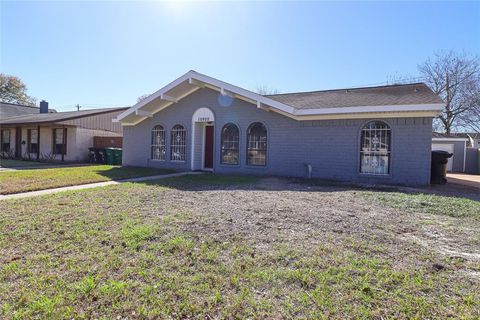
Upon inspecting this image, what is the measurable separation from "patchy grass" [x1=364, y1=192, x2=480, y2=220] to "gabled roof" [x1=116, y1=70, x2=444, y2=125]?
3.06 meters

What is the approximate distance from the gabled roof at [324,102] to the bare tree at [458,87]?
61.0 ft

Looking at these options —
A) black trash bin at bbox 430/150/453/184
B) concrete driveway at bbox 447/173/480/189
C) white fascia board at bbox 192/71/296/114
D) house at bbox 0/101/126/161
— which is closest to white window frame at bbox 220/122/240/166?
white fascia board at bbox 192/71/296/114

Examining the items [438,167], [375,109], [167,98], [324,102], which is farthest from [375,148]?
[167,98]

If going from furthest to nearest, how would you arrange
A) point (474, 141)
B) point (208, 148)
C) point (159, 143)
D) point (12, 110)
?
point (12, 110) → point (474, 141) → point (159, 143) → point (208, 148)

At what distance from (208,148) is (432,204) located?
9.19 metres

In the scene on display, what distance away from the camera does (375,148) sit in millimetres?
10156

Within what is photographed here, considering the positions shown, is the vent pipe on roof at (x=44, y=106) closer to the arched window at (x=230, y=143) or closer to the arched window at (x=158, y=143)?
the arched window at (x=158, y=143)

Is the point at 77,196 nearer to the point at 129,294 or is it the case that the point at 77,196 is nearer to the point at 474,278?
the point at 129,294

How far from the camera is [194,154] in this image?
1348cm

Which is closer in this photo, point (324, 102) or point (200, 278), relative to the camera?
point (200, 278)

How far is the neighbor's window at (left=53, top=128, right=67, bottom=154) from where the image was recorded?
65.0 ft

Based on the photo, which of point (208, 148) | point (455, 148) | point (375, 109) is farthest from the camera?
point (455, 148)

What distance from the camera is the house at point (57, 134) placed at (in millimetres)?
19547

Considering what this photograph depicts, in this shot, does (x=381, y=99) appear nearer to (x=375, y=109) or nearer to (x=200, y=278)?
(x=375, y=109)
